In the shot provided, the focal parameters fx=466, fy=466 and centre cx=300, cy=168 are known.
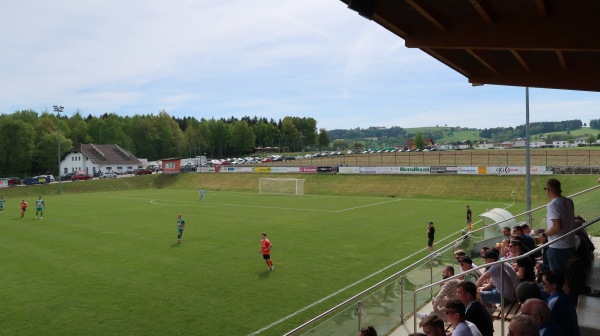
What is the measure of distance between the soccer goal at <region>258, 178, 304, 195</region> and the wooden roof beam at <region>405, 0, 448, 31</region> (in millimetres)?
47383

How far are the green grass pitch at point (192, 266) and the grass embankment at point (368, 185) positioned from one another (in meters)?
11.1

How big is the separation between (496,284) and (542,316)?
292cm

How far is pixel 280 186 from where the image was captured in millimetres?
60562

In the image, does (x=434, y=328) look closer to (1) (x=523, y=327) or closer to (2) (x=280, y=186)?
(1) (x=523, y=327)

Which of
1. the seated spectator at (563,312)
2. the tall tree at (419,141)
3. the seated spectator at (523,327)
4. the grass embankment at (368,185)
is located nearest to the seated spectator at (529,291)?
the seated spectator at (563,312)

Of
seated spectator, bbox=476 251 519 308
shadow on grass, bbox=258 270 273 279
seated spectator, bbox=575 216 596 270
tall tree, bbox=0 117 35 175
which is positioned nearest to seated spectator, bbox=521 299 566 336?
seated spectator, bbox=476 251 519 308

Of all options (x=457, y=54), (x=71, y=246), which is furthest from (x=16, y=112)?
(x=457, y=54)

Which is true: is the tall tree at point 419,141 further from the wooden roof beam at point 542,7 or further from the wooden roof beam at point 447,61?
the wooden roof beam at point 542,7

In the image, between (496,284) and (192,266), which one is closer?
(496,284)

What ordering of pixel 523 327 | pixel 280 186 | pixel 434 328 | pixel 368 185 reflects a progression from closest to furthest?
pixel 523 327 < pixel 434 328 < pixel 368 185 < pixel 280 186

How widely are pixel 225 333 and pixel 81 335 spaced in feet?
12.0

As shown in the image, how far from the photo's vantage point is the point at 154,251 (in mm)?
22422

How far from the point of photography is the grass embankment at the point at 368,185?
150 feet

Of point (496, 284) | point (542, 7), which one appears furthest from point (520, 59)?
point (496, 284)
